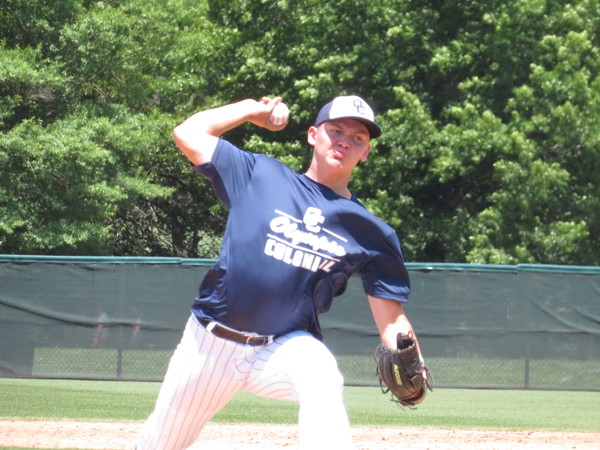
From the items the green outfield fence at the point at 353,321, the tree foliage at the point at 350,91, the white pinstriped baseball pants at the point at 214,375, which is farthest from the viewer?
the tree foliage at the point at 350,91

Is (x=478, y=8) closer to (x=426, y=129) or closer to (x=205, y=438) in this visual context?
(x=426, y=129)

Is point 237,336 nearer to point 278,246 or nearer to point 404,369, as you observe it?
point 278,246

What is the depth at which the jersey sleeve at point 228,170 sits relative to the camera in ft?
12.1

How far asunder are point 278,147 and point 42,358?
27.8ft

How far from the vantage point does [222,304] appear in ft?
11.9

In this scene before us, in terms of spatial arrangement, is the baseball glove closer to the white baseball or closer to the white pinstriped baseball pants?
the white pinstriped baseball pants

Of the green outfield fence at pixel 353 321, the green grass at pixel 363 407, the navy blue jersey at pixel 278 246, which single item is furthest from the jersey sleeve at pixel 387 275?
the green outfield fence at pixel 353 321

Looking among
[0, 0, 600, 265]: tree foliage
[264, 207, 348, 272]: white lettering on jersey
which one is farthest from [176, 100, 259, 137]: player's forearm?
[0, 0, 600, 265]: tree foliage

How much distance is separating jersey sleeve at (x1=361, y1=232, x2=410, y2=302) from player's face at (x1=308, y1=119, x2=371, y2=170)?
0.36 metres

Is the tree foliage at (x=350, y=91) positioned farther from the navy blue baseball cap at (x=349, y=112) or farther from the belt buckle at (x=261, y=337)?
the belt buckle at (x=261, y=337)

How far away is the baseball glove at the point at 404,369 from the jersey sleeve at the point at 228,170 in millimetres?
899

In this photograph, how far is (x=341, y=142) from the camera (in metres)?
3.77

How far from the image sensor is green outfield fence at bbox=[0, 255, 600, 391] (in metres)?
11.9

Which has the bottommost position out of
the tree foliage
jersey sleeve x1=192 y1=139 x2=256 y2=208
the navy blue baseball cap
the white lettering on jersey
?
the tree foliage
